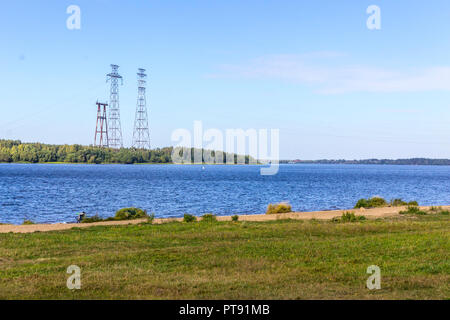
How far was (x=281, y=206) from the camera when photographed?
34.8 meters

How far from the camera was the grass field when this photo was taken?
8.98 m

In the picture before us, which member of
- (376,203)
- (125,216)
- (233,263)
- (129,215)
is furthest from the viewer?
(376,203)

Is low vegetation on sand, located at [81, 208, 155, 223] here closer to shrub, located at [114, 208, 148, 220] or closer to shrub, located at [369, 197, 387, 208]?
shrub, located at [114, 208, 148, 220]

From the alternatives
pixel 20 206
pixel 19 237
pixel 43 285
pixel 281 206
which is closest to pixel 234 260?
pixel 43 285

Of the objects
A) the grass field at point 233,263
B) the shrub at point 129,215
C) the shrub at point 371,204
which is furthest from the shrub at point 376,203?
the shrub at point 129,215

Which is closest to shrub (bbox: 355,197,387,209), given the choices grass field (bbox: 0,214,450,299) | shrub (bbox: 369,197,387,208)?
shrub (bbox: 369,197,387,208)

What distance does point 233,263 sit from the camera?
11.9 meters

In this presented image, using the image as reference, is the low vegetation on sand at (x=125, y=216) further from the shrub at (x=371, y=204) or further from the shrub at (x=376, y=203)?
the shrub at (x=376, y=203)

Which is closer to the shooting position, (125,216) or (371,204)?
(125,216)

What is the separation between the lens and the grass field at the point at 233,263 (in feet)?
29.5

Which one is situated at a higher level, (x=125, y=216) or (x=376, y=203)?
(x=125, y=216)

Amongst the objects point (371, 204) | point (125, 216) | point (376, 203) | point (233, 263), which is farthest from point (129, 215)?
point (376, 203)

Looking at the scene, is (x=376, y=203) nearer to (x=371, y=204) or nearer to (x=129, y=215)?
(x=371, y=204)

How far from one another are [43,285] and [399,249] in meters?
10.1
